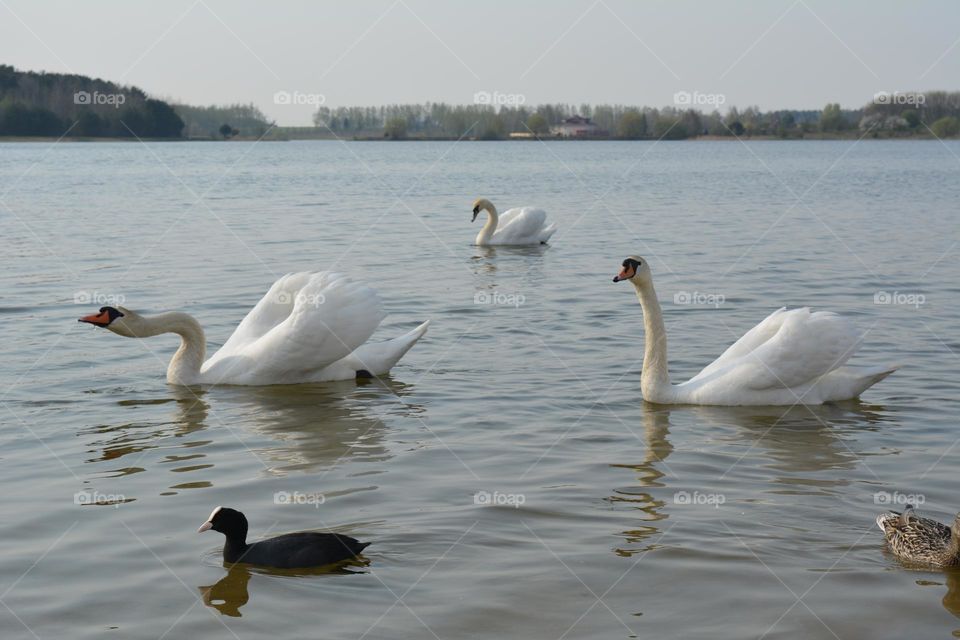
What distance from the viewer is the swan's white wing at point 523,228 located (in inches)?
897

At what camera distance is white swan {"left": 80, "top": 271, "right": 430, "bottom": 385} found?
10.5m

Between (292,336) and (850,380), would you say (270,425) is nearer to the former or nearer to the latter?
(292,336)

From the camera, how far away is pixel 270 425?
31.4 feet

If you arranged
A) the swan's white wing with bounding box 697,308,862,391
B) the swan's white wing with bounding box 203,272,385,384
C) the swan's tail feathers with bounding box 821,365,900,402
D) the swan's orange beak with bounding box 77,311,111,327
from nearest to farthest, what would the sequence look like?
the swan's white wing with bounding box 697,308,862,391 → the swan's tail feathers with bounding box 821,365,900,402 → the swan's white wing with bounding box 203,272,385,384 → the swan's orange beak with bounding box 77,311,111,327

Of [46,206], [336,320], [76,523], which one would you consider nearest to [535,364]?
[336,320]

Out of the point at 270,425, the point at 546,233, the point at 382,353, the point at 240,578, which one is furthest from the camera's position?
the point at 546,233

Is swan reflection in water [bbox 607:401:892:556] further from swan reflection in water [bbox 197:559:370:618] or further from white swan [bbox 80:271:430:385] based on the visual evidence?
white swan [bbox 80:271:430:385]

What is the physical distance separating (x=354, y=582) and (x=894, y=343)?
793 centimetres

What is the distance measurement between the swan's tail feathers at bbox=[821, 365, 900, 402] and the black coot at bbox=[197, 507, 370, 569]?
5.05 metres

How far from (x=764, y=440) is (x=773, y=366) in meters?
0.86

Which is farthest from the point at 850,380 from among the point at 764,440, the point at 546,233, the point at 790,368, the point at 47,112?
the point at 47,112

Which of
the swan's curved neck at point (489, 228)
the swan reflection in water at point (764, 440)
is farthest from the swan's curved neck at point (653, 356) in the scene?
the swan's curved neck at point (489, 228)

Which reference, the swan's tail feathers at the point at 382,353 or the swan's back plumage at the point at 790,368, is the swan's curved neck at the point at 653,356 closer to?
the swan's back plumage at the point at 790,368

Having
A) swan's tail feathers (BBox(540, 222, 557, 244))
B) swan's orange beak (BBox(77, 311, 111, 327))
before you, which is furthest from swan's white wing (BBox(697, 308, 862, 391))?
swan's tail feathers (BBox(540, 222, 557, 244))
